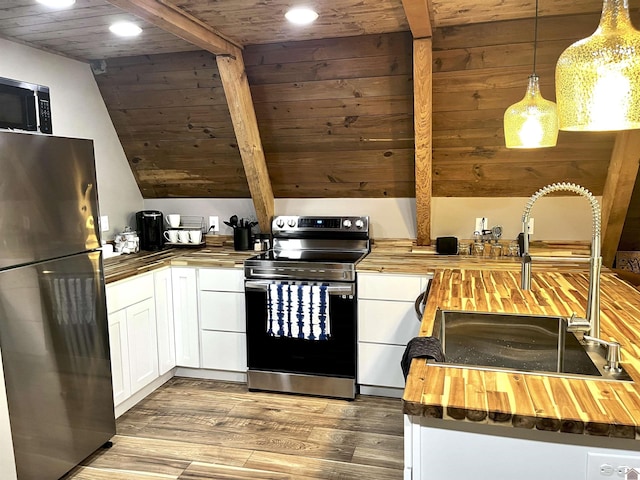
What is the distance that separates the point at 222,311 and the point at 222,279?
0.22m

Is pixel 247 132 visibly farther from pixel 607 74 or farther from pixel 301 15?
pixel 607 74

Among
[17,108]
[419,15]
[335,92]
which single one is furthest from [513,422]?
[335,92]

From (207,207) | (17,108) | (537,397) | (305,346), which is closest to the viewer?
(537,397)

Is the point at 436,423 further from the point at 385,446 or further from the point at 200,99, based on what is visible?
the point at 200,99

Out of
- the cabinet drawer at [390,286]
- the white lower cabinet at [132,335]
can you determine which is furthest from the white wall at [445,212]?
the white lower cabinet at [132,335]

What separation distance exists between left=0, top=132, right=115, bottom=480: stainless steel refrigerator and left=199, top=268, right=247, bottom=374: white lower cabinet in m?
0.90

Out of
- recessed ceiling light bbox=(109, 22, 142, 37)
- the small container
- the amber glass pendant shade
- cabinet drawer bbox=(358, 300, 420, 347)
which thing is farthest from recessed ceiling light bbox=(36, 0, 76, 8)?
the small container

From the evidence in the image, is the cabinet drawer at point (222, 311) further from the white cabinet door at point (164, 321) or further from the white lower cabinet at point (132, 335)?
the white lower cabinet at point (132, 335)

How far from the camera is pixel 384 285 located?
3170 millimetres

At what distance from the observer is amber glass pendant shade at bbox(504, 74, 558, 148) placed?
1993mm

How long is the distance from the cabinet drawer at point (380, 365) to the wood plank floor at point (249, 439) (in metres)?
0.13

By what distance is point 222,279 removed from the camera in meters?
3.46

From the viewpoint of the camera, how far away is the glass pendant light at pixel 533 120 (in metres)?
1.99

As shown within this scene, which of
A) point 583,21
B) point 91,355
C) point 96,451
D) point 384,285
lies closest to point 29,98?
point 91,355
